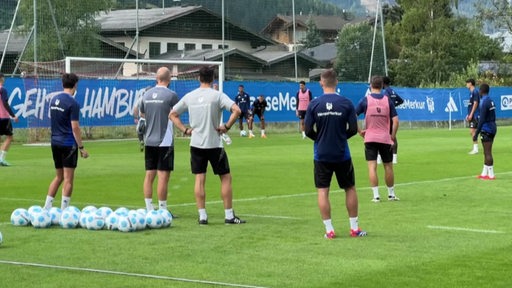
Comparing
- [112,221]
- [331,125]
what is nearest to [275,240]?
[331,125]

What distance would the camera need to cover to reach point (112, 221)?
1277 centimetres

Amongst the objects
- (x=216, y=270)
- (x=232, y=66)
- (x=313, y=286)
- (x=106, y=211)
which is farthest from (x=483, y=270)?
(x=232, y=66)

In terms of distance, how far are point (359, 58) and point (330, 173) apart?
1803 inches

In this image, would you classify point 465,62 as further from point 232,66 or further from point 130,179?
point 130,179

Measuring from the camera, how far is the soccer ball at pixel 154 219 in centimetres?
1298

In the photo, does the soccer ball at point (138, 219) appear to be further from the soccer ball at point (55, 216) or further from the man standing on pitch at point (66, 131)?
the man standing on pitch at point (66, 131)

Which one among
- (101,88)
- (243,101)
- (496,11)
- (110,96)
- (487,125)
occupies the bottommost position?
(487,125)

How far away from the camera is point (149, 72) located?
4069cm

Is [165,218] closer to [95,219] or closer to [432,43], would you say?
[95,219]

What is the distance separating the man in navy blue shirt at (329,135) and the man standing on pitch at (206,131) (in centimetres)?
168

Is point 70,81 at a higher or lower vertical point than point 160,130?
higher

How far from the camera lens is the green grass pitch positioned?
958cm

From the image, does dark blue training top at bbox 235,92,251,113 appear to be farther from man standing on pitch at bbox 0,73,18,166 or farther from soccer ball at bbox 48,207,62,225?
soccer ball at bbox 48,207,62,225

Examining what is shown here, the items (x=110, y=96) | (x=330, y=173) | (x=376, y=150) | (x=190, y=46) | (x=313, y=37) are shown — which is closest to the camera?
(x=330, y=173)
